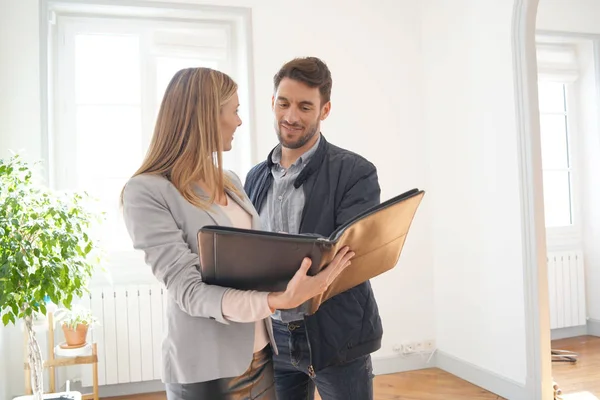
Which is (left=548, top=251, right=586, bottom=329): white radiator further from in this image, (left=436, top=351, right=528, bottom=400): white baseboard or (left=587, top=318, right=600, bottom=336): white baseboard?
(left=436, top=351, right=528, bottom=400): white baseboard

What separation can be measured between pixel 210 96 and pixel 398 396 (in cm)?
271

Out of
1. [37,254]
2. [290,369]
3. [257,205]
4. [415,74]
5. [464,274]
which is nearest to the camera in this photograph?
[290,369]

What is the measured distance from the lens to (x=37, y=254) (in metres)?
2.15

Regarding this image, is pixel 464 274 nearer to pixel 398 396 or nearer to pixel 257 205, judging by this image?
pixel 398 396

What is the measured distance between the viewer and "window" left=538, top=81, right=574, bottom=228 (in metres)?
4.84

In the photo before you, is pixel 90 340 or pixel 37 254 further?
pixel 90 340

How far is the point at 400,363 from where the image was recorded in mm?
3863

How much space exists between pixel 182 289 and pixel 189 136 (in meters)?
0.35

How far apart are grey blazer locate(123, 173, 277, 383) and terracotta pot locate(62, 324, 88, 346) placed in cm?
210

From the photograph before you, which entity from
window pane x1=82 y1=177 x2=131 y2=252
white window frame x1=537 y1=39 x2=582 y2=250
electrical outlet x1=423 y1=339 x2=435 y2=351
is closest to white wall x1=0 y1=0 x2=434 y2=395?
electrical outlet x1=423 y1=339 x2=435 y2=351

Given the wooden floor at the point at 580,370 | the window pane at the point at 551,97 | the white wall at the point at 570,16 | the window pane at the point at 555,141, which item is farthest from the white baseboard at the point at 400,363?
the white wall at the point at 570,16

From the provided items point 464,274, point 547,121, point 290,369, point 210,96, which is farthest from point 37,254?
point 547,121

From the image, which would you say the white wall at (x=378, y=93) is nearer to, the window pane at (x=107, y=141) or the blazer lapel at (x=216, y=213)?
the window pane at (x=107, y=141)

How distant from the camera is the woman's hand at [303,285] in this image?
1107 millimetres
